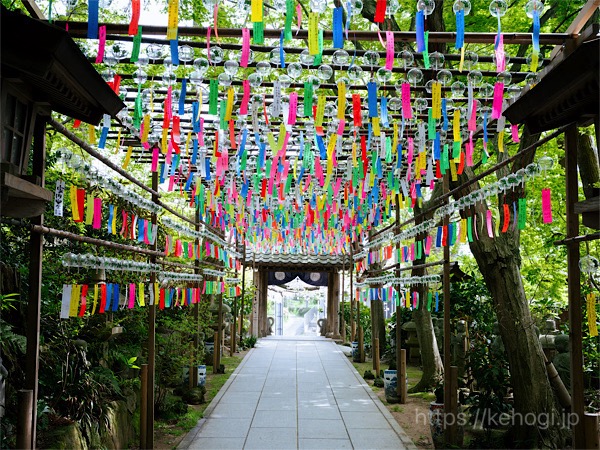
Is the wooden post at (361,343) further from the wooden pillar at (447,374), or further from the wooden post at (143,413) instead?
the wooden post at (143,413)

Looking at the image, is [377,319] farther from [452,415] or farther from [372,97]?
[372,97]

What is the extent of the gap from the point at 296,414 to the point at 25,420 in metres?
5.76

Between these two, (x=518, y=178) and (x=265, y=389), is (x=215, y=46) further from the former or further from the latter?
(x=265, y=389)

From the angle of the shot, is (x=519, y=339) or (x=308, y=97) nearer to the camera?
(x=308, y=97)

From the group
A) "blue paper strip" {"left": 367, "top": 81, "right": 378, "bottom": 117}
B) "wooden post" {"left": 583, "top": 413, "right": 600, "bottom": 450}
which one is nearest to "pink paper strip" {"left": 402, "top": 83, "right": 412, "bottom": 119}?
"blue paper strip" {"left": 367, "top": 81, "right": 378, "bottom": 117}

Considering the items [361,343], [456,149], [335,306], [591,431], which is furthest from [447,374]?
[335,306]

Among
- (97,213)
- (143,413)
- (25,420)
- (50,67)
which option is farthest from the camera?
(143,413)

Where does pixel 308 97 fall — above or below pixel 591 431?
above

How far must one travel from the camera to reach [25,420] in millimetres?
3361

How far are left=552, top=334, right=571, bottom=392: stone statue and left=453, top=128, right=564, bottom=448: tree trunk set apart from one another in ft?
5.08

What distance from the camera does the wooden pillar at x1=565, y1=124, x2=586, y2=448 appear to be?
3.78m

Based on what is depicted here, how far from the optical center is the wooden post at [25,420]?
3.35 m

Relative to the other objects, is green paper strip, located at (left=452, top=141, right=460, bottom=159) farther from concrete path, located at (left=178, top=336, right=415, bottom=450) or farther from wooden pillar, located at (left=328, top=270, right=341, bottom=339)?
wooden pillar, located at (left=328, top=270, right=341, bottom=339)

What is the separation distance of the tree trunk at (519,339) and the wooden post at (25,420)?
206 inches
